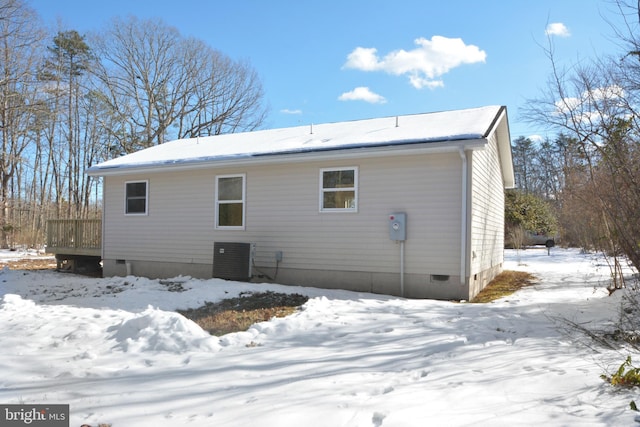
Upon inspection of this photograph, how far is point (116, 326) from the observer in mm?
5504

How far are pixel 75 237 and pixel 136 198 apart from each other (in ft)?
10.0

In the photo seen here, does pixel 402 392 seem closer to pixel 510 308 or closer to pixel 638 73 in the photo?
pixel 510 308

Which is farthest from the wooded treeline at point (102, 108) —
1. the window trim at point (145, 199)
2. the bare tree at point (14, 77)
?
the window trim at point (145, 199)

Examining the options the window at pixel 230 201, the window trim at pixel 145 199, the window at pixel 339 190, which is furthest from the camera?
the window trim at pixel 145 199

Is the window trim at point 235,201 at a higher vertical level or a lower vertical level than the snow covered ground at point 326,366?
higher

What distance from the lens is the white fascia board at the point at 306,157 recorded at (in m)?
7.71

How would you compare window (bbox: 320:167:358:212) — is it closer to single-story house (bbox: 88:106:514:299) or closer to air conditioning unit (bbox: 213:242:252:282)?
single-story house (bbox: 88:106:514:299)

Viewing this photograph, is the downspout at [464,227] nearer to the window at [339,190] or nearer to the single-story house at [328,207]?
the single-story house at [328,207]

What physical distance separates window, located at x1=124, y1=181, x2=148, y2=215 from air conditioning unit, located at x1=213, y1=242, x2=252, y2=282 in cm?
297

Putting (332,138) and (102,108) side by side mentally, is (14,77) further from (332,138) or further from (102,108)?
(332,138)

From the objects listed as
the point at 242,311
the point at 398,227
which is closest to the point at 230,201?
the point at 242,311

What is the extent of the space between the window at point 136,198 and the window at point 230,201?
2.38 metres

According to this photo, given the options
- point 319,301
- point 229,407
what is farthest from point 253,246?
point 229,407

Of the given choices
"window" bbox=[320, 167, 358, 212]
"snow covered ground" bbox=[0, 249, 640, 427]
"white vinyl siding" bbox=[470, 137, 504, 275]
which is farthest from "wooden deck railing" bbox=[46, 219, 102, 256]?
"white vinyl siding" bbox=[470, 137, 504, 275]
